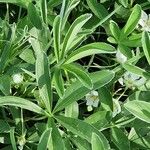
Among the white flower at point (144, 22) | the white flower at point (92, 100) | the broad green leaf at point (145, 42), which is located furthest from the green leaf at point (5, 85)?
the white flower at point (144, 22)

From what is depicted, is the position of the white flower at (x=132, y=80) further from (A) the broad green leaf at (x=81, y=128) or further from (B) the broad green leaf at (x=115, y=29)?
(A) the broad green leaf at (x=81, y=128)

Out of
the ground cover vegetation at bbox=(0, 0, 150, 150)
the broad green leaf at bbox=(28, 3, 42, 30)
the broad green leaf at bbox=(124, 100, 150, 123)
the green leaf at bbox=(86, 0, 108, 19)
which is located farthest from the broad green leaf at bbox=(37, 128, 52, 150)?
the green leaf at bbox=(86, 0, 108, 19)

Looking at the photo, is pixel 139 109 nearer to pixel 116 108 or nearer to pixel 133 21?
pixel 116 108

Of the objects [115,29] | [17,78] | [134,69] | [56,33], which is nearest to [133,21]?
[115,29]

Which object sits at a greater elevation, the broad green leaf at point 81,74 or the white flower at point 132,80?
the broad green leaf at point 81,74

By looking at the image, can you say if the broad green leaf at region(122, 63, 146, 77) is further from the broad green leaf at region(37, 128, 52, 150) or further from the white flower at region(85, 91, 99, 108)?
the broad green leaf at region(37, 128, 52, 150)

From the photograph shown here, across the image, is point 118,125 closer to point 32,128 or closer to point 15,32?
point 32,128
